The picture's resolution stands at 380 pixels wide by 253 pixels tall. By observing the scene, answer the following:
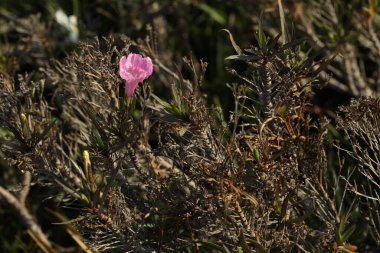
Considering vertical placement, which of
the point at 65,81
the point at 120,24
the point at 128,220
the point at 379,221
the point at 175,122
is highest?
the point at 120,24

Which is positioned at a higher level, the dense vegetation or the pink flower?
the pink flower

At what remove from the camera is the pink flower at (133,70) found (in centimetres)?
122

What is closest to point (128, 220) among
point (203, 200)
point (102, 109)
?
point (203, 200)

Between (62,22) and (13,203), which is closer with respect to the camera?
(13,203)

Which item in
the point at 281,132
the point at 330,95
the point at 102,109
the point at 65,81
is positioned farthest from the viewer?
the point at 330,95

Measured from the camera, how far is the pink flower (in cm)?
122

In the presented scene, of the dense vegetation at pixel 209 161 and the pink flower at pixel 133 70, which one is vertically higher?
the pink flower at pixel 133 70

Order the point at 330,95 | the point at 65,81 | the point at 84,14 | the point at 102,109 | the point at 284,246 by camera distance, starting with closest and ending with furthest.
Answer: the point at 284,246 < the point at 102,109 < the point at 65,81 < the point at 330,95 < the point at 84,14

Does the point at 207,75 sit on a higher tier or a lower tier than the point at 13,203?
higher

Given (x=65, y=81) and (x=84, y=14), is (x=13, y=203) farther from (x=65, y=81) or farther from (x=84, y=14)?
(x=84, y=14)

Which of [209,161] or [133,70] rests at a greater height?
[133,70]

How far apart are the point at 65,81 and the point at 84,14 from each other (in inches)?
41.8

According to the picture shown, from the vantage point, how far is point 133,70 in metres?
1.23

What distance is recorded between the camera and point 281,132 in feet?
4.30
